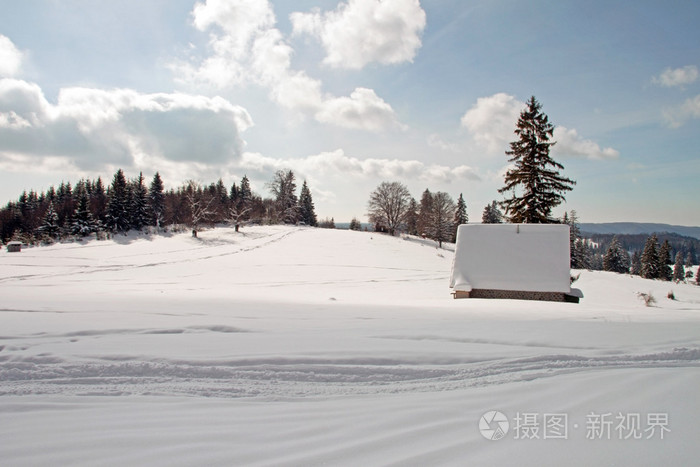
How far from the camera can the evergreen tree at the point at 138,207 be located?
48156mm

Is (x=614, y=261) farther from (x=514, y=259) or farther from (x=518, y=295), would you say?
(x=518, y=295)

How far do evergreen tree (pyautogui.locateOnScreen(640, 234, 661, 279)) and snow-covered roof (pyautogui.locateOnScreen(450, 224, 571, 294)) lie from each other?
1896 inches

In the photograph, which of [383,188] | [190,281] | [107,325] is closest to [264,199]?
[383,188]

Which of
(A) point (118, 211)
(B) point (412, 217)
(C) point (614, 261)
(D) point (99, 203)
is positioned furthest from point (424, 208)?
(D) point (99, 203)

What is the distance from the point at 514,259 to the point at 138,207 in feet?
173

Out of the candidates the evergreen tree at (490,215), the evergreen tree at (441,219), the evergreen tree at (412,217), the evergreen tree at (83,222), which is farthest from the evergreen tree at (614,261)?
the evergreen tree at (83,222)

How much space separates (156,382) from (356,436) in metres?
2.15

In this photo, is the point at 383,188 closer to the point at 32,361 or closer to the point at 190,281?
the point at 190,281

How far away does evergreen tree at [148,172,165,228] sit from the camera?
55.5 meters

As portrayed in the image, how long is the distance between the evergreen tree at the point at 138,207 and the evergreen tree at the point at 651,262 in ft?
254

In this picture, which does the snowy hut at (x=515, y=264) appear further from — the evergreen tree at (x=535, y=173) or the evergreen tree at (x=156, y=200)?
the evergreen tree at (x=156, y=200)

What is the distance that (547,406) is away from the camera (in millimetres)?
2711

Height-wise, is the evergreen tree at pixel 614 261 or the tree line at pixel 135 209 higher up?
the tree line at pixel 135 209

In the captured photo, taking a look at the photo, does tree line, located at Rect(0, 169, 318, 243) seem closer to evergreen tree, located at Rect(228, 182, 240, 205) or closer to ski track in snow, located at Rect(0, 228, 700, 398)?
evergreen tree, located at Rect(228, 182, 240, 205)
